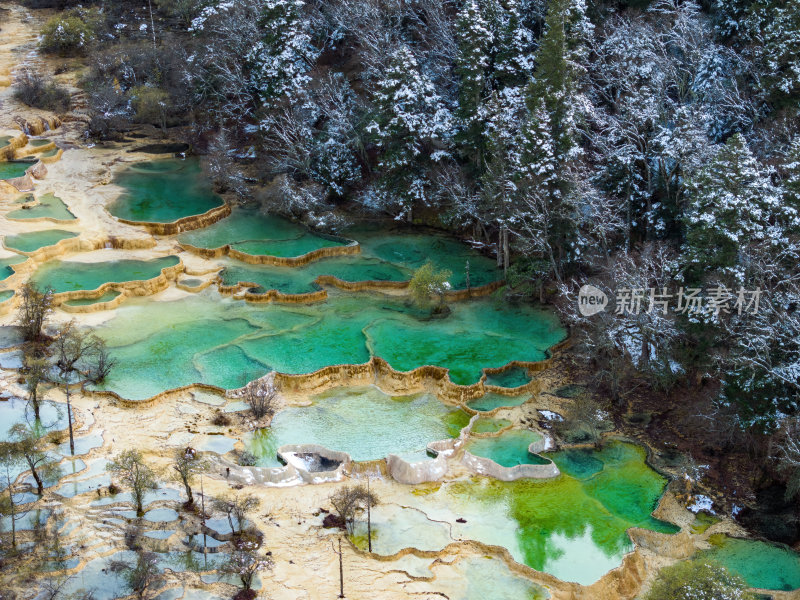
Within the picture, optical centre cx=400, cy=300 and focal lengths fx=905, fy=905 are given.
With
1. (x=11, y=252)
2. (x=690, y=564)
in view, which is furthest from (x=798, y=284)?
(x=11, y=252)

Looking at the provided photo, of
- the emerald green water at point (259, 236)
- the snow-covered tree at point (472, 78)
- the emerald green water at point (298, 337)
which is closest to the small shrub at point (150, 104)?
the emerald green water at point (259, 236)

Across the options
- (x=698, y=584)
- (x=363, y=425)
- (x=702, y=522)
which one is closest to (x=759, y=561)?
(x=702, y=522)

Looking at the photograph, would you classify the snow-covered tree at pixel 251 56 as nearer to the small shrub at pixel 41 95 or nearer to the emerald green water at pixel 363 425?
the small shrub at pixel 41 95

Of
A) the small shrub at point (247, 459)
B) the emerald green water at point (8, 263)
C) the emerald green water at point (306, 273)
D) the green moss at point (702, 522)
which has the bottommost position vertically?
the green moss at point (702, 522)

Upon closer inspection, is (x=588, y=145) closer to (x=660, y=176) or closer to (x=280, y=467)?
(x=660, y=176)

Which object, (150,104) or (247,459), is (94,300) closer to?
→ (247,459)

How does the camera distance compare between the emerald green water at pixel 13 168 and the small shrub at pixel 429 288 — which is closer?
the small shrub at pixel 429 288
